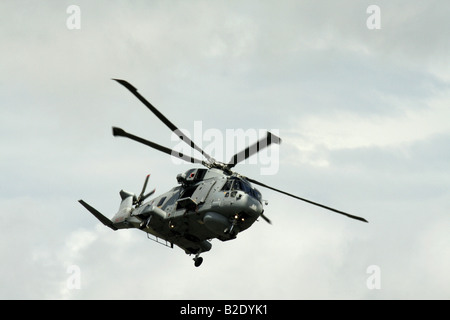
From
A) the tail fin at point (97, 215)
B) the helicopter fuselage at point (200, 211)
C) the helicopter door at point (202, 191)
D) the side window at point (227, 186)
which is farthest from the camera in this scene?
the tail fin at point (97, 215)

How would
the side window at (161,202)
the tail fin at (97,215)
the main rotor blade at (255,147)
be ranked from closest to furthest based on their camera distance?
the main rotor blade at (255,147)
the side window at (161,202)
the tail fin at (97,215)

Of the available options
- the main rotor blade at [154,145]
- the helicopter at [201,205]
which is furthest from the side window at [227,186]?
the main rotor blade at [154,145]

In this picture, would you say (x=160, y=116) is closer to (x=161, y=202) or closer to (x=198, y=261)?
(x=161, y=202)

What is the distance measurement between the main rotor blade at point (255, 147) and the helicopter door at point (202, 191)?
230 centimetres

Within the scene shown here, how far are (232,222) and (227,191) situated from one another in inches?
82.4

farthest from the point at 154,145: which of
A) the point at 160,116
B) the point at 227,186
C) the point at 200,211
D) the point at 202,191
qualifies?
the point at 227,186

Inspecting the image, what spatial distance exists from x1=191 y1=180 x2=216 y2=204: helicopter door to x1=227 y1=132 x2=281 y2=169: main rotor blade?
230 centimetres

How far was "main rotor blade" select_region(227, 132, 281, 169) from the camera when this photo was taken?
40469 mm

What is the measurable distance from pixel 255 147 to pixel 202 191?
570 centimetres

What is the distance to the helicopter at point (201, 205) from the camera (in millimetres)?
42500

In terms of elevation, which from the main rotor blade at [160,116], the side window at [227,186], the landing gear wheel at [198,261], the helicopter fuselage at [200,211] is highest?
the main rotor blade at [160,116]

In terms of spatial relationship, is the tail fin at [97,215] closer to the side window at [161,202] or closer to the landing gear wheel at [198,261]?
the side window at [161,202]
